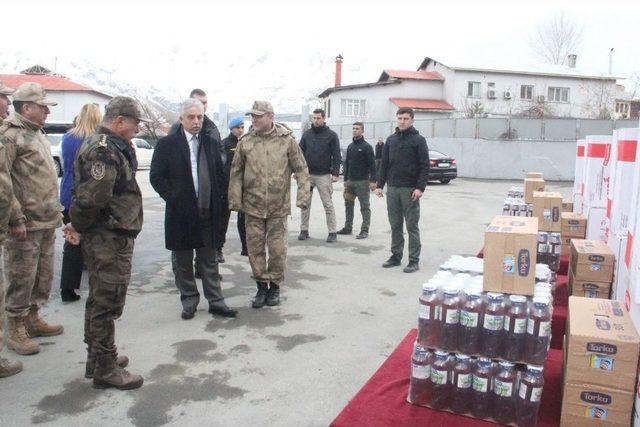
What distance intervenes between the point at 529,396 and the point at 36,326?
3828 mm

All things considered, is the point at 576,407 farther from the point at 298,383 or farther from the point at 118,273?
the point at 118,273

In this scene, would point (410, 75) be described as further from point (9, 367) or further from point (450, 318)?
point (450, 318)

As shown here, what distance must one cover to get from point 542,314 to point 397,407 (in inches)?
36.9

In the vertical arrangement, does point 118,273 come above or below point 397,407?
above

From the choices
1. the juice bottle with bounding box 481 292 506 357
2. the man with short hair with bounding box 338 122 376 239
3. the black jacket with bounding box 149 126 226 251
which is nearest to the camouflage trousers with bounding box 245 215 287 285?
the black jacket with bounding box 149 126 226 251

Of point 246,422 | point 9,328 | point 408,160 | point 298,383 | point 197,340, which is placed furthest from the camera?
point 408,160

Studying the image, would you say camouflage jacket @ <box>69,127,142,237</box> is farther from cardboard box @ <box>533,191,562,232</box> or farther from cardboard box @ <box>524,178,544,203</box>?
cardboard box @ <box>524,178,544,203</box>

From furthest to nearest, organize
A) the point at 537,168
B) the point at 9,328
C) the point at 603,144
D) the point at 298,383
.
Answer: the point at 537,168 < the point at 603,144 < the point at 9,328 < the point at 298,383

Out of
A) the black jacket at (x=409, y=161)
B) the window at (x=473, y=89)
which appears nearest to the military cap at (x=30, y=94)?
the black jacket at (x=409, y=161)

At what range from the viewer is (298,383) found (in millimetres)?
3768

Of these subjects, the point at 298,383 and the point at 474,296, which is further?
the point at 298,383

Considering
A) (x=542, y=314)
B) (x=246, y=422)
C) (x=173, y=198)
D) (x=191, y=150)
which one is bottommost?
(x=246, y=422)

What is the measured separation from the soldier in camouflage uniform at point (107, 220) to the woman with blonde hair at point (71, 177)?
171 cm

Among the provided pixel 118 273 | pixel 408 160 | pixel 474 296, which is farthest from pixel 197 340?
pixel 408 160
